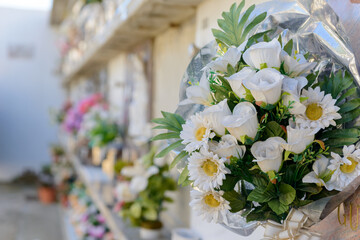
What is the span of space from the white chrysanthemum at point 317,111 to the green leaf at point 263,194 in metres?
0.12

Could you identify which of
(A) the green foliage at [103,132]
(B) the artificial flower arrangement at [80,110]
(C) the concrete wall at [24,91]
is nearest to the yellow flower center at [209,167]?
(A) the green foliage at [103,132]

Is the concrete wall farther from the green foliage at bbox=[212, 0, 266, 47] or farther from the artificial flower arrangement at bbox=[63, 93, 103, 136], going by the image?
the green foliage at bbox=[212, 0, 266, 47]

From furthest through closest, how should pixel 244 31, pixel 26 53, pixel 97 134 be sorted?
pixel 26 53
pixel 97 134
pixel 244 31

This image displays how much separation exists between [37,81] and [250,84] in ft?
23.5

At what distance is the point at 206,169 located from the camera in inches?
27.9

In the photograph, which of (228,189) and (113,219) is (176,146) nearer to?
(228,189)

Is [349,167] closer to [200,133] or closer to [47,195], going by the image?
[200,133]

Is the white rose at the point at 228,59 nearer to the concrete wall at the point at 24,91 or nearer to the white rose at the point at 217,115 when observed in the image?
the white rose at the point at 217,115

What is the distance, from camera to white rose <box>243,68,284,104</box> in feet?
2.11

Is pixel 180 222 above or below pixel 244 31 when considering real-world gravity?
Answer: below

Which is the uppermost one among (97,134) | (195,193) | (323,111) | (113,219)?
(323,111)

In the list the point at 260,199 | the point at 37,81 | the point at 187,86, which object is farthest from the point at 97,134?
the point at 37,81

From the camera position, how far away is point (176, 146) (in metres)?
0.84

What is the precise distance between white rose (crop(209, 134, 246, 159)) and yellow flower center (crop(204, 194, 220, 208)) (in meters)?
0.09
